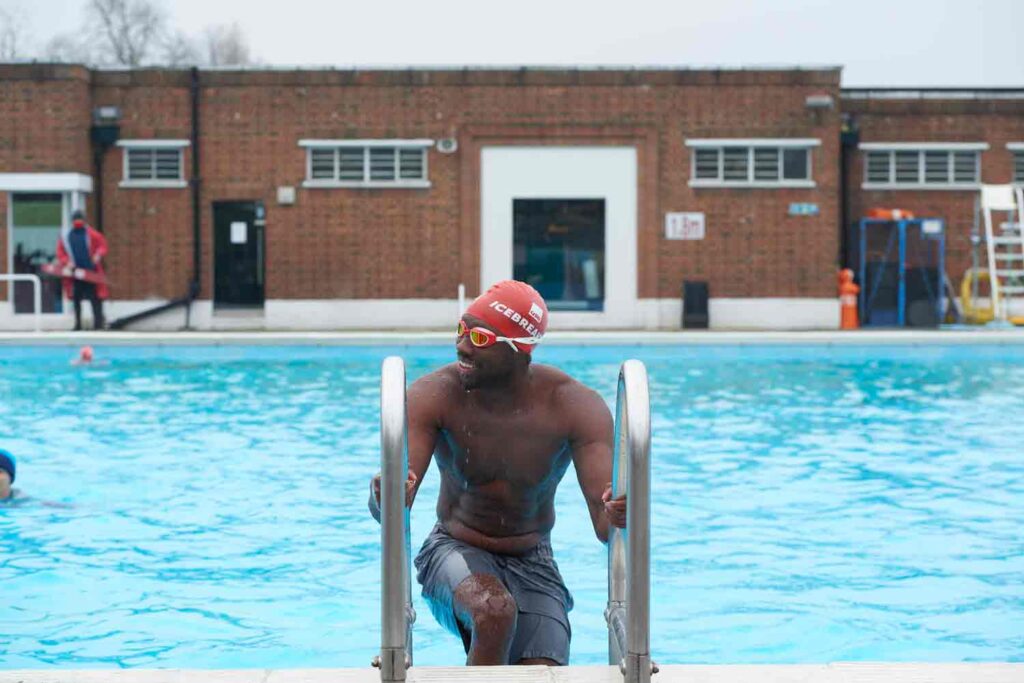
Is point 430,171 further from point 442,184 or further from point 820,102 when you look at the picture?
point 820,102

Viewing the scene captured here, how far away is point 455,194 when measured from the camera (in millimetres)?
27672

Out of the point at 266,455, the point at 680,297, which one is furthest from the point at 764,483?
the point at 680,297

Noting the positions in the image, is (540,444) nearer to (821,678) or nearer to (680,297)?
(821,678)

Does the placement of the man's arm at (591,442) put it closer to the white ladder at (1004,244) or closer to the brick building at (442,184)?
the brick building at (442,184)

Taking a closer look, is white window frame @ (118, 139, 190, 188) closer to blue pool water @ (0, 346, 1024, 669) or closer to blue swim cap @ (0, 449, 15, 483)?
blue pool water @ (0, 346, 1024, 669)

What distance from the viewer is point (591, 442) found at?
4.61 meters

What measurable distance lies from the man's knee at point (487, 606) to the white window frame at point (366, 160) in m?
23.4

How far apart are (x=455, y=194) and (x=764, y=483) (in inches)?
684

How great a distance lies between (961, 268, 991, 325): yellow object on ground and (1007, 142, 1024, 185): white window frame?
214 cm

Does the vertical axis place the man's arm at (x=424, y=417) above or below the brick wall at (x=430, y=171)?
below

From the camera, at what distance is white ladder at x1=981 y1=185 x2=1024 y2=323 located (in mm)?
26500

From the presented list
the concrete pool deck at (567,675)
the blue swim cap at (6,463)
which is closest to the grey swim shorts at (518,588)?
the concrete pool deck at (567,675)

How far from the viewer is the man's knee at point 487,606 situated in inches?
169

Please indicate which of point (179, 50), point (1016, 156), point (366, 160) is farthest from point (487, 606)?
point (179, 50)
